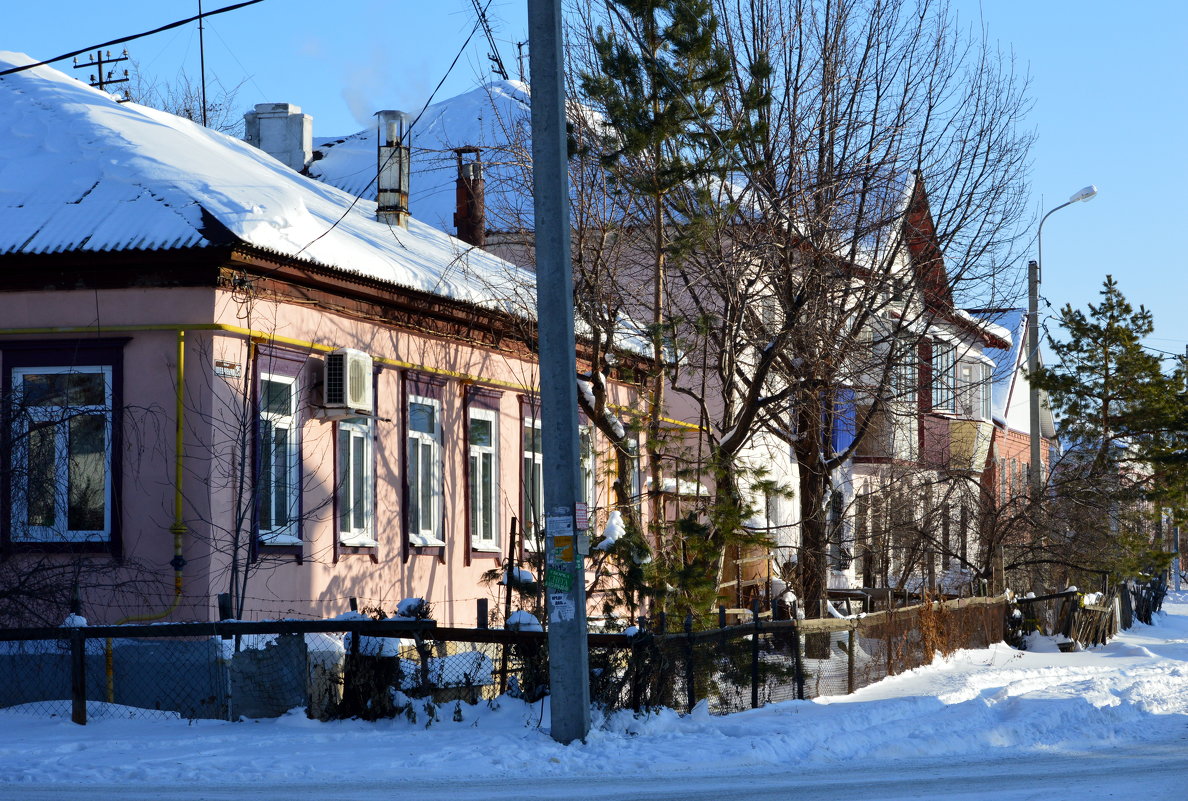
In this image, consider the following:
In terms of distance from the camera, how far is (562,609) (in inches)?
443

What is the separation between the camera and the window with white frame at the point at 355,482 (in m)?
16.3

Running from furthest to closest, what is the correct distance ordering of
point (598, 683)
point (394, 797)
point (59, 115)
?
1. point (59, 115)
2. point (598, 683)
3. point (394, 797)

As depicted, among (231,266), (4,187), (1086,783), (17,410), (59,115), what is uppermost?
(59,115)

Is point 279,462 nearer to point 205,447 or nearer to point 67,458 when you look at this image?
point 205,447

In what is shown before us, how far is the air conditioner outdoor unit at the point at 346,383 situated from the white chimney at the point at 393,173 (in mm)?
6160

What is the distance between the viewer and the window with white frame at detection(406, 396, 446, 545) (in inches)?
702

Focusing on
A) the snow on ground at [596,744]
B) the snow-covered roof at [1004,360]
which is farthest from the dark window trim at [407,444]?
the snow-covered roof at [1004,360]

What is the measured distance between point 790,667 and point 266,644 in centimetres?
550

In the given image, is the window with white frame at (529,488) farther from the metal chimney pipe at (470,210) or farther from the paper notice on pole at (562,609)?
the paper notice on pole at (562,609)

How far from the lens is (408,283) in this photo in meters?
17.2

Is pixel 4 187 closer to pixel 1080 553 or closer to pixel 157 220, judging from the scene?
pixel 157 220

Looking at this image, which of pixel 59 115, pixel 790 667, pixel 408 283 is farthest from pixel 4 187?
pixel 790 667

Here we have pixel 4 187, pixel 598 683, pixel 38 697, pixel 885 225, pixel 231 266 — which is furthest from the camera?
→ pixel 885 225

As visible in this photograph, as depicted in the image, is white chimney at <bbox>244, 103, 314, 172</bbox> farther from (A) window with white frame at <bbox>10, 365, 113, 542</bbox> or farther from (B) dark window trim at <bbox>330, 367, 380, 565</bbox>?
(A) window with white frame at <bbox>10, 365, 113, 542</bbox>
